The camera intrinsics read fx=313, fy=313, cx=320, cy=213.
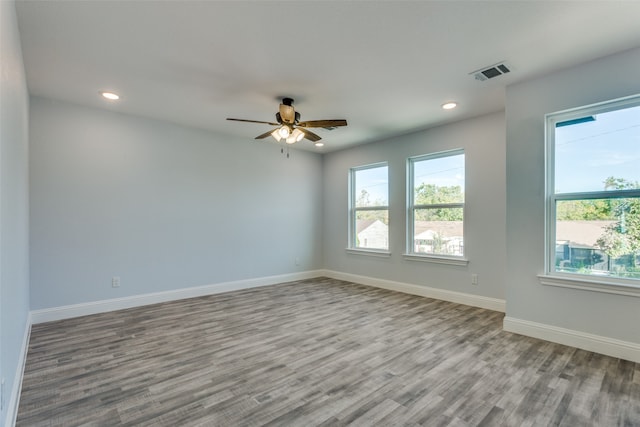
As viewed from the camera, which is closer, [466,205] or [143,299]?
[143,299]

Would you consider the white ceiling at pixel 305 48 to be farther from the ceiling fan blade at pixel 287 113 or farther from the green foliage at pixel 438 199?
the green foliage at pixel 438 199

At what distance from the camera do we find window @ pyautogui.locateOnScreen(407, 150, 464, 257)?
15.4 ft

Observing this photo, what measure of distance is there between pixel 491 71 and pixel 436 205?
7.37 ft

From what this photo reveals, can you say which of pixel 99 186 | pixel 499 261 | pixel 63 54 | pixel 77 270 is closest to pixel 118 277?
pixel 77 270

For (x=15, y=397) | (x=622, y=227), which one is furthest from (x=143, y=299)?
(x=622, y=227)

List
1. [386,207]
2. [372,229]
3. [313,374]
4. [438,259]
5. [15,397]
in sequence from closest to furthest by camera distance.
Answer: [15,397] < [313,374] < [438,259] < [386,207] < [372,229]

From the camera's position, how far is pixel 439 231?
4.89 m

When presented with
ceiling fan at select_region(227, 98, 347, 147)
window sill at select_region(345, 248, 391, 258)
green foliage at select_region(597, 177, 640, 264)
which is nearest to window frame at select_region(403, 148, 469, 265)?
window sill at select_region(345, 248, 391, 258)

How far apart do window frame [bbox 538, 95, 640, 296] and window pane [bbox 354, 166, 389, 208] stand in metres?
2.71

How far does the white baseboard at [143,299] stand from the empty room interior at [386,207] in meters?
0.03

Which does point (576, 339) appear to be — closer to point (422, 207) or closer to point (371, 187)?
point (422, 207)

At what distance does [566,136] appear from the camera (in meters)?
3.15

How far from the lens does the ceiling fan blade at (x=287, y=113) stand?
11.6 feet

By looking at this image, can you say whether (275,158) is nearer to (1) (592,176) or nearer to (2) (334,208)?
(2) (334,208)
